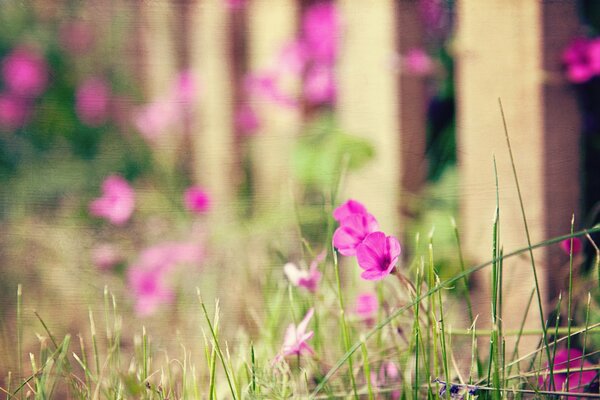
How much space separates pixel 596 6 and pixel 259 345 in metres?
0.64

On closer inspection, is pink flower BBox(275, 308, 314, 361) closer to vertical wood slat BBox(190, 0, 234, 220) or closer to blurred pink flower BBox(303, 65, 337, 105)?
vertical wood slat BBox(190, 0, 234, 220)

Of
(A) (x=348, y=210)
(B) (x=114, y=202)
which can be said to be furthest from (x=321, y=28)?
(A) (x=348, y=210)

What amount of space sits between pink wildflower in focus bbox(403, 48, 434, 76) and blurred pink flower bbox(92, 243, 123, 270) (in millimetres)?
543

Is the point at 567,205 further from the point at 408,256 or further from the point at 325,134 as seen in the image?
the point at 325,134

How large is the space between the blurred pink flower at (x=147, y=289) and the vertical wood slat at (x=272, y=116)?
205 millimetres

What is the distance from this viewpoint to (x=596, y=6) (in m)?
0.89

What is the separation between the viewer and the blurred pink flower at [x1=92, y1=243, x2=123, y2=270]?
Result: 3.35ft

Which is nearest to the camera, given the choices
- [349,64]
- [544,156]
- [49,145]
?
[544,156]

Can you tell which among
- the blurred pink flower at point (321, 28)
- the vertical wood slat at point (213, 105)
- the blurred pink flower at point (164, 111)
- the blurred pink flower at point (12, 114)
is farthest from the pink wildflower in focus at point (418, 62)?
the blurred pink flower at point (12, 114)

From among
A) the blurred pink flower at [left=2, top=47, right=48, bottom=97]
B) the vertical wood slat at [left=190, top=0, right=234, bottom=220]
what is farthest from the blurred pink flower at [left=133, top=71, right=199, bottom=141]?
the blurred pink flower at [left=2, top=47, right=48, bottom=97]

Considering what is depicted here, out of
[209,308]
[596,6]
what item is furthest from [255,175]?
[596,6]

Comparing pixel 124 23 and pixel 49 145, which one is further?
pixel 49 145

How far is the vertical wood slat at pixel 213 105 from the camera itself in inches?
40.0

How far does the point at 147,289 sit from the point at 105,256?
86mm
